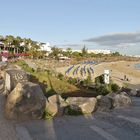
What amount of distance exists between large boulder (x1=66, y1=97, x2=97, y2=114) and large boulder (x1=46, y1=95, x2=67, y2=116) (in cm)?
31

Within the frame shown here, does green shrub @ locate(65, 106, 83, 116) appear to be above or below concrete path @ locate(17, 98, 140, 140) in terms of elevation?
above

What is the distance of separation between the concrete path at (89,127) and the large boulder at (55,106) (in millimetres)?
243

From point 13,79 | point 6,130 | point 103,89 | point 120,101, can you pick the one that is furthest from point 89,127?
point 103,89

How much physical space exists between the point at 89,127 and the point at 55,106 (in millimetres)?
1618

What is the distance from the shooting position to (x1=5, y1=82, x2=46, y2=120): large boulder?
28.6 ft

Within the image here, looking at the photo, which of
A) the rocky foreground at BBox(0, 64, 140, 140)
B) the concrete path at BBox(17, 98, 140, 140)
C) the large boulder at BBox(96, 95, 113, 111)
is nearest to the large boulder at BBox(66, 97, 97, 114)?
the rocky foreground at BBox(0, 64, 140, 140)

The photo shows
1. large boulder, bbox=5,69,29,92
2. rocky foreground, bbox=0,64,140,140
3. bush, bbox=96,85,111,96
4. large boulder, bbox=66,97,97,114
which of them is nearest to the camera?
rocky foreground, bbox=0,64,140,140

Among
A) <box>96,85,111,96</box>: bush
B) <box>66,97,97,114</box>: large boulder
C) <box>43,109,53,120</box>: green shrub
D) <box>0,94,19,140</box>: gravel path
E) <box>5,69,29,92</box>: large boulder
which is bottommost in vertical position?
<box>96,85,111,96</box>: bush

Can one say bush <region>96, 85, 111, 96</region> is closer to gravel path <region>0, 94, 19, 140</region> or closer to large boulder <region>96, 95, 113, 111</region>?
large boulder <region>96, 95, 113, 111</region>

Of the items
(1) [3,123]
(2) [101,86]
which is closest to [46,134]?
(1) [3,123]

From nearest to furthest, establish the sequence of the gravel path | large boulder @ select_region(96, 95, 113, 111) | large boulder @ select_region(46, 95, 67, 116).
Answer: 1. the gravel path
2. large boulder @ select_region(46, 95, 67, 116)
3. large boulder @ select_region(96, 95, 113, 111)

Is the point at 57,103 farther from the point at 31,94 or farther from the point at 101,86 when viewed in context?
the point at 101,86

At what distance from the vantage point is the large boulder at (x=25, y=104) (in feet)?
28.6

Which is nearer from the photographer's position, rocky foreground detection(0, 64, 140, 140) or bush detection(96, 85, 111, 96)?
rocky foreground detection(0, 64, 140, 140)
